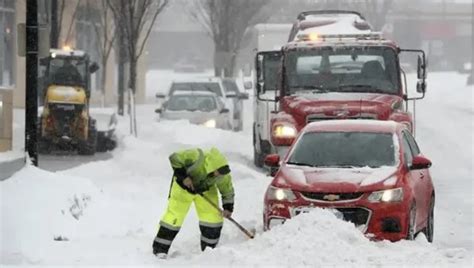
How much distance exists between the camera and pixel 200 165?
10281mm

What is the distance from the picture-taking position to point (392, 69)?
55.1ft

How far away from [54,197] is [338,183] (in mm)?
3689

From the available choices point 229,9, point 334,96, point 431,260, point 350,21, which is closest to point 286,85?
point 334,96

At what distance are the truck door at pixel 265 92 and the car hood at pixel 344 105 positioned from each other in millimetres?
1046

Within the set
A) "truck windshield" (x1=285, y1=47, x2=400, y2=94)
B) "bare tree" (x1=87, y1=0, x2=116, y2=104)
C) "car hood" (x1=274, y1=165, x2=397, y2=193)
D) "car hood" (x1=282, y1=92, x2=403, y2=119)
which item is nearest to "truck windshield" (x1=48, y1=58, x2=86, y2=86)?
"truck windshield" (x1=285, y1=47, x2=400, y2=94)

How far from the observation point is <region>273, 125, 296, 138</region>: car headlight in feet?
53.6

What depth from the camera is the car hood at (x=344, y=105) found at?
15773 mm

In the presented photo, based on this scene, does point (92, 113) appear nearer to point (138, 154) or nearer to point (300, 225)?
point (138, 154)

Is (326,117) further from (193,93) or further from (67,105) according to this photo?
(193,93)

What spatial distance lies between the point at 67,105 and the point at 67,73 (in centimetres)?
81

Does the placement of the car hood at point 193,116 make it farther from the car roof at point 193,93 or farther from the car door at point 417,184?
the car door at point 417,184

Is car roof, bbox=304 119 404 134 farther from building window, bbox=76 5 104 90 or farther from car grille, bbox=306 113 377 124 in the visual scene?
building window, bbox=76 5 104 90

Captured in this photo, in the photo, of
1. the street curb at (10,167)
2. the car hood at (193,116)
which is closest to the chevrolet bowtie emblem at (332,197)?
the street curb at (10,167)

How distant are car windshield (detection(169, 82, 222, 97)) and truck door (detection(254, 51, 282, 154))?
7.44 meters
